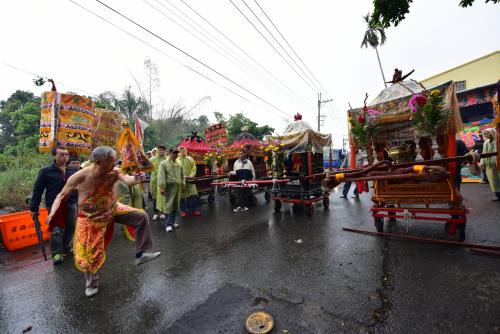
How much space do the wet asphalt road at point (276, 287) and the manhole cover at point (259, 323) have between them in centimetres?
8

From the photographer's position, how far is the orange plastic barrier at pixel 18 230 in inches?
191

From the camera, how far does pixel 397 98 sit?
4.59 meters

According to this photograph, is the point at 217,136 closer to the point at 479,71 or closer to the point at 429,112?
the point at 429,112

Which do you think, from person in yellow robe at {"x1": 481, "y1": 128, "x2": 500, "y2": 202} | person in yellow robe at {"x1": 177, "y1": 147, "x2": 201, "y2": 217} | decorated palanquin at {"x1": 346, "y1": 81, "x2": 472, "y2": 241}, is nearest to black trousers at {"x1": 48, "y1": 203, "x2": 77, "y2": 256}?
person in yellow robe at {"x1": 177, "y1": 147, "x2": 201, "y2": 217}

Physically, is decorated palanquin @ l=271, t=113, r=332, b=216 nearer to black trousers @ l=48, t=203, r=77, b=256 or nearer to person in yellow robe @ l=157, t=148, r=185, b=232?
person in yellow robe @ l=157, t=148, r=185, b=232

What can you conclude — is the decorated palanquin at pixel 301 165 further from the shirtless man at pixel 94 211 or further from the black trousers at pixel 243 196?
the shirtless man at pixel 94 211

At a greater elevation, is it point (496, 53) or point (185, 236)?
point (496, 53)

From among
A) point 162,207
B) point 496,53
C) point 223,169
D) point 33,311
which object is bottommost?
point 33,311

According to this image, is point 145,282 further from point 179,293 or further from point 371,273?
point 371,273

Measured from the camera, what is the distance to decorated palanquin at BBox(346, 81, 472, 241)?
390cm

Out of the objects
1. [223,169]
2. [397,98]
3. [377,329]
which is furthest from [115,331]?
[223,169]

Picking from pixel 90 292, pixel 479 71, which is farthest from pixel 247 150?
pixel 479 71

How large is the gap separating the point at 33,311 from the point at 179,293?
69.7 inches

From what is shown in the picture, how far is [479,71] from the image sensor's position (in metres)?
18.8
